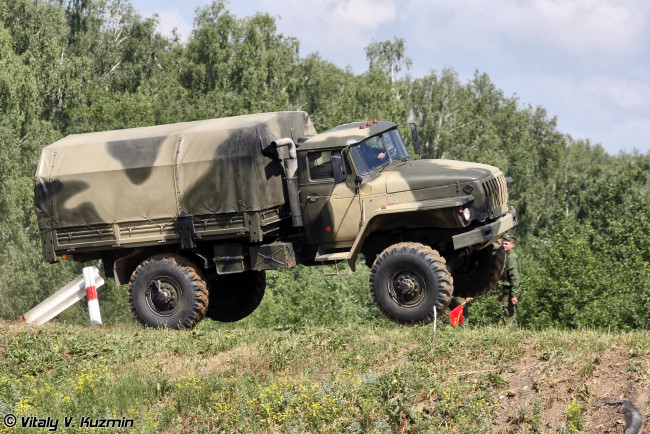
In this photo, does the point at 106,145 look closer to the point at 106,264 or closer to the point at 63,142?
the point at 63,142

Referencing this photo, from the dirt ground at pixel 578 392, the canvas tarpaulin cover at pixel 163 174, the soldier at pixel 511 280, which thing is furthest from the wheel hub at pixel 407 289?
the soldier at pixel 511 280

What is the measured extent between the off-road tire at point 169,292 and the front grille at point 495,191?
4529 millimetres

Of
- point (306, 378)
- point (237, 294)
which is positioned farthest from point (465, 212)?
point (237, 294)

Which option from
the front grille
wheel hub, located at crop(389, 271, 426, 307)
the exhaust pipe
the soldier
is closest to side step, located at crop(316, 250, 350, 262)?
the exhaust pipe

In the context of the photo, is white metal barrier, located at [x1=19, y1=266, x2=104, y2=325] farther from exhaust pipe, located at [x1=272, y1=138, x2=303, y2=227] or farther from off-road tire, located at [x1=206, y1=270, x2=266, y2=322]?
exhaust pipe, located at [x1=272, y1=138, x2=303, y2=227]

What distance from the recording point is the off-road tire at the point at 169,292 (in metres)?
13.8

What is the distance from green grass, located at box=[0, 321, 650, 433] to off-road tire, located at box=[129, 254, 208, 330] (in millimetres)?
1349

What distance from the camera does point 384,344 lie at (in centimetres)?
1103

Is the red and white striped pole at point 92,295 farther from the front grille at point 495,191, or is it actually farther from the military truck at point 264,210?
the front grille at point 495,191

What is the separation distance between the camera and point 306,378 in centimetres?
1034

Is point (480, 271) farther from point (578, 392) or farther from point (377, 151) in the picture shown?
point (578, 392)

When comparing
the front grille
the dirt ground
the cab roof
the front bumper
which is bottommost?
the dirt ground

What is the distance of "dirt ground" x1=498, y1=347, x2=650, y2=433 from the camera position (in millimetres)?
8742

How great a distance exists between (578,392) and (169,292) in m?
6.93
